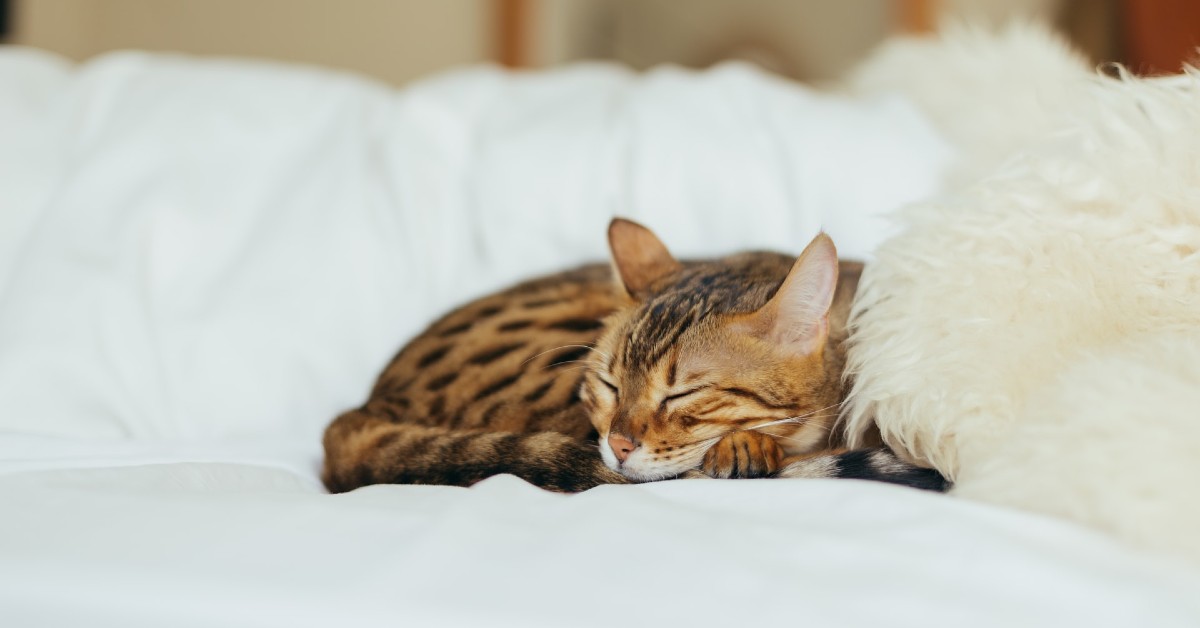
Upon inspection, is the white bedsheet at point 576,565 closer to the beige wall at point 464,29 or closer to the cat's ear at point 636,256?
the cat's ear at point 636,256

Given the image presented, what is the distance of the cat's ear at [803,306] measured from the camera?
2.97ft

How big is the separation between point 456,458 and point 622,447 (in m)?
0.19

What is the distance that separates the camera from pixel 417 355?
115cm

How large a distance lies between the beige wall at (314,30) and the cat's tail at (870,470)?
2.76m

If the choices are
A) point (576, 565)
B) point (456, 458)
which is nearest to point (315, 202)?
point (456, 458)

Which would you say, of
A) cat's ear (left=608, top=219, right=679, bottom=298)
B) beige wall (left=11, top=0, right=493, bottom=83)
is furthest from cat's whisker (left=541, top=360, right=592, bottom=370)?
beige wall (left=11, top=0, right=493, bottom=83)

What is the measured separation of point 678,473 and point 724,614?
1.25 ft

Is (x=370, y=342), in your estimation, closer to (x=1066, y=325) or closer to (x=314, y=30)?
(x=1066, y=325)

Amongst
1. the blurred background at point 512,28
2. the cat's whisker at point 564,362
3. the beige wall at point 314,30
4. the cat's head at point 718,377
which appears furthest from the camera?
the beige wall at point 314,30

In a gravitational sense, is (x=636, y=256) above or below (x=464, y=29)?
below

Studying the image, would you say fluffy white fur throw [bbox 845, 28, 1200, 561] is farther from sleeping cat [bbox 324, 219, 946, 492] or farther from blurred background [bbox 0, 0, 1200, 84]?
blurred background [bbox 0, 0, 1200, 84]

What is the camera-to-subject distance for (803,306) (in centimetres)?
95

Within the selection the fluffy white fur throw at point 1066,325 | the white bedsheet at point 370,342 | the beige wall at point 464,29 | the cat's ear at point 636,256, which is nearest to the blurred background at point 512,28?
the beige wall at point 464,29

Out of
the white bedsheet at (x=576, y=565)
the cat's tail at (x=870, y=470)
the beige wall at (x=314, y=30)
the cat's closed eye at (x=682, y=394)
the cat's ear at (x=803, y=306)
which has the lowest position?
the cat's tail at (x=870, y=470)
